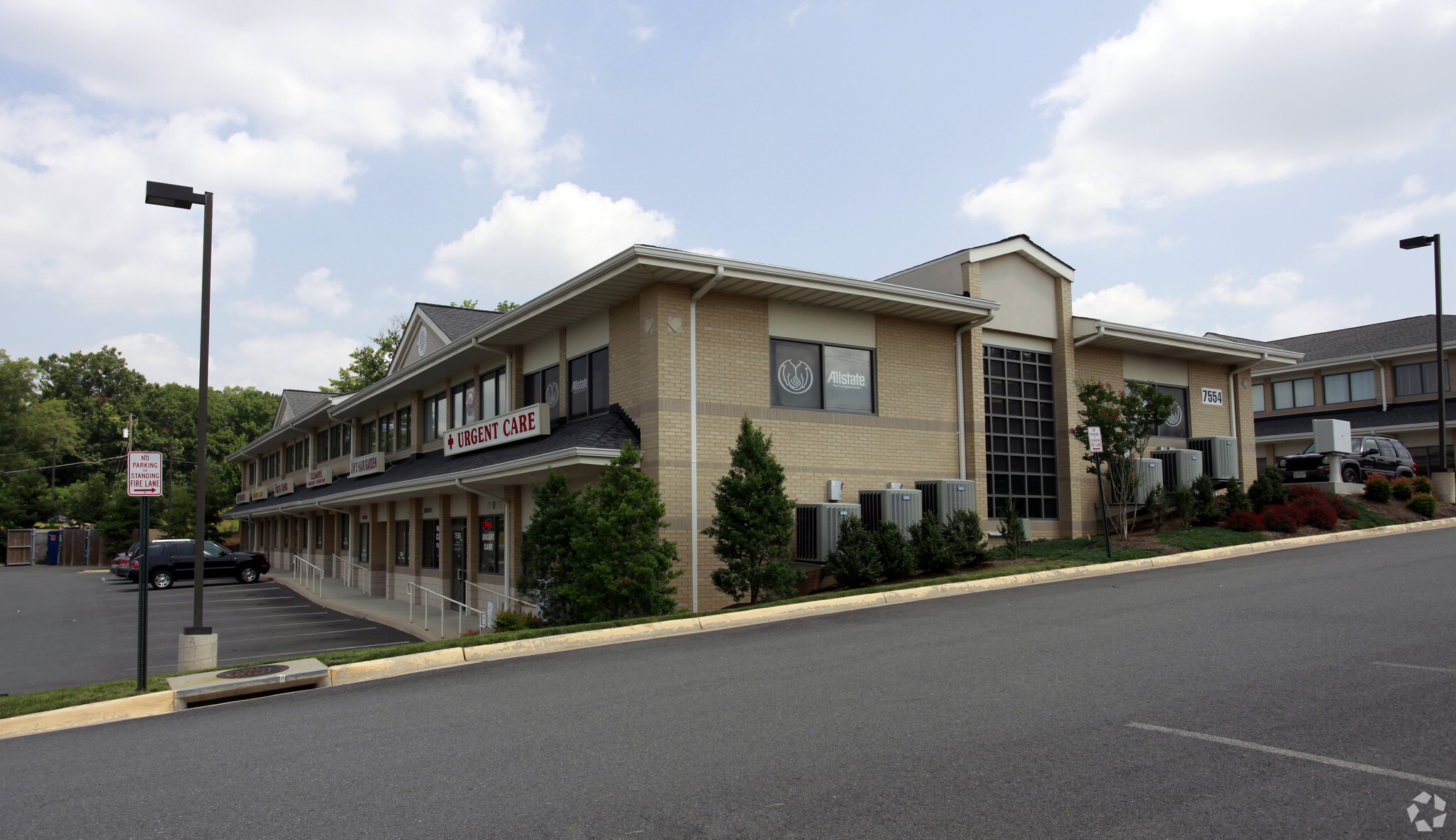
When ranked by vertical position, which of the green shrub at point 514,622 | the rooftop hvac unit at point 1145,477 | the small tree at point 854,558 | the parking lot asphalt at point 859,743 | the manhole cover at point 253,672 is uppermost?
the rooftop hvac unit at point 1145,477

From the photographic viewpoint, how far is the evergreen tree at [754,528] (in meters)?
15.0

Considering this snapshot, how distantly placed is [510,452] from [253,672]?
9.64 m

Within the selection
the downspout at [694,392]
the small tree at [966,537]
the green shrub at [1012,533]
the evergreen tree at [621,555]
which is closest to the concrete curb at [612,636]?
the evergreen tree at [621,555]

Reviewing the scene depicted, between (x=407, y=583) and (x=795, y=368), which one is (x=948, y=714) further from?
(x=407, y=583)

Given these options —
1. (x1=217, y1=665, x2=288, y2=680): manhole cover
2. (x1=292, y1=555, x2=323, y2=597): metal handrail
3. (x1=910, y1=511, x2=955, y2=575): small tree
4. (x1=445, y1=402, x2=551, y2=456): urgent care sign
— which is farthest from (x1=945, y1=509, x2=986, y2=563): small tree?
(x1=292, y1=555, x2=323, y2=597): metal handrail

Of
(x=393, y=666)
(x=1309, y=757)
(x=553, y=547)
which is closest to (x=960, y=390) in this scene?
(x=553, y=547)

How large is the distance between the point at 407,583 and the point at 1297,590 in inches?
919

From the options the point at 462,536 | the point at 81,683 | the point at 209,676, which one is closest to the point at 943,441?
the point at 462,536

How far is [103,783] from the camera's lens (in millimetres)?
6449

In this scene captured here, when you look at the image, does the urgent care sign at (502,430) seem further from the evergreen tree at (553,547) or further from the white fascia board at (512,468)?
the evergreen tree at (553,547)

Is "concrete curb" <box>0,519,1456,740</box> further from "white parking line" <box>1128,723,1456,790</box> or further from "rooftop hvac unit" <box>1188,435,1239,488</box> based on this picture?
"white parking line" <box>1128,723,1456,790</box>

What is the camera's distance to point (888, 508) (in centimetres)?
1731

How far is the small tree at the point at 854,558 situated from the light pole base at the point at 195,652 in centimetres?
967

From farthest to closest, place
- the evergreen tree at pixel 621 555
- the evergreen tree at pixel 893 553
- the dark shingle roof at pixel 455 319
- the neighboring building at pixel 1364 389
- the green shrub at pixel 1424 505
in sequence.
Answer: the neighboring building at pixel 1364 389 → the dark shingle roof at pixel 455 319 → the green shrub at pixel 1424 505 → the evergreen tree at pixel 893 553 → the evergreen tree at pixel 621 555
